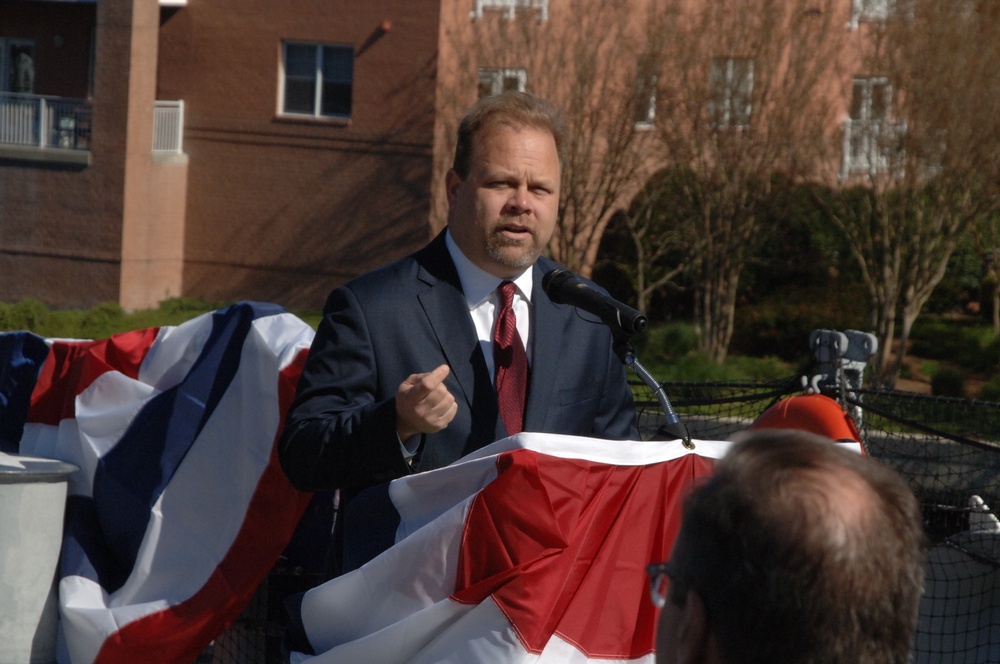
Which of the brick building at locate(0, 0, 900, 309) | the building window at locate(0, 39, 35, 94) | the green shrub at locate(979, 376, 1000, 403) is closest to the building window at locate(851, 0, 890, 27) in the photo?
the green shrub at locate(979, 376, 1000, 403)

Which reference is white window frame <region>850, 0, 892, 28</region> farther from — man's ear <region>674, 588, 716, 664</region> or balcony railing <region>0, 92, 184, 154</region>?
man's ear <region>674, 588, 716, 664</region>

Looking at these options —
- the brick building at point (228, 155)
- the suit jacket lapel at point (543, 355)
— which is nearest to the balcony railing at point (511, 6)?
the brick building at point (228, 155)

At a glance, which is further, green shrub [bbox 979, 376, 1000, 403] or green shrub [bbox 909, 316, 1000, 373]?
green shrub [bbox 909, 316, 1000, 373]

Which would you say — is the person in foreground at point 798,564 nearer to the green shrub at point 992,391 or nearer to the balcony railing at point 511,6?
the green shrub at point 992,391

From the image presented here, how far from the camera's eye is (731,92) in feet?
50.4

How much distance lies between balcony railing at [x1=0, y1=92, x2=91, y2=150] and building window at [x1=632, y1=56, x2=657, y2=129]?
1037 cm

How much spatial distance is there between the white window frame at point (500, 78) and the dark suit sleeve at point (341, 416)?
48.6 ft

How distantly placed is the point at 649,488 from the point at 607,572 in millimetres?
Result: 240

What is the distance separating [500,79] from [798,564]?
1729 cm

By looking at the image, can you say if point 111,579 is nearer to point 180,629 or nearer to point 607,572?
point 180,629

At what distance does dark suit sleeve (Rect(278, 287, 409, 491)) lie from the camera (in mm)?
2719

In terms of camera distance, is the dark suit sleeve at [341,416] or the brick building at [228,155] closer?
the dark suit sleeve at [341,416]

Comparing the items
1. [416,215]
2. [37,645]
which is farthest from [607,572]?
[416,215]

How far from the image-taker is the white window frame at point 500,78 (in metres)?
17.8
